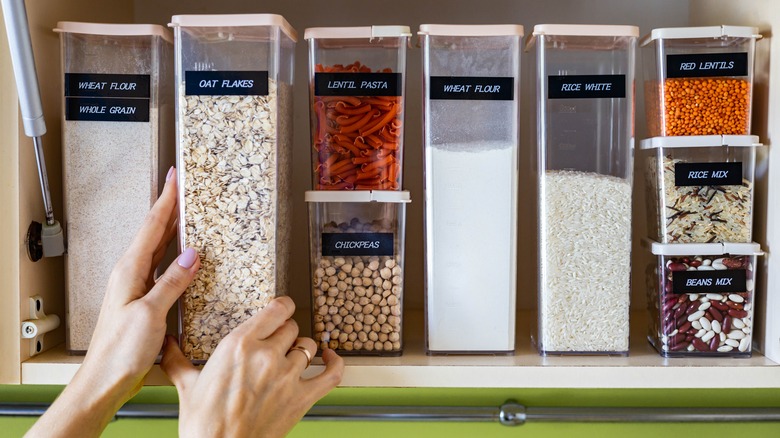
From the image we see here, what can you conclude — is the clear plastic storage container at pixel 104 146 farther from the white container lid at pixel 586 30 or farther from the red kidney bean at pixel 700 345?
the red kidney bean at pixel 700 345

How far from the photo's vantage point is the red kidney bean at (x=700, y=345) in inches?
34.4

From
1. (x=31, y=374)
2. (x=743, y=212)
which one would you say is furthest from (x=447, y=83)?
A: (x=31, y=374)

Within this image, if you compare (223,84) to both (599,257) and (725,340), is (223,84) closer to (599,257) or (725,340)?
(599,257)

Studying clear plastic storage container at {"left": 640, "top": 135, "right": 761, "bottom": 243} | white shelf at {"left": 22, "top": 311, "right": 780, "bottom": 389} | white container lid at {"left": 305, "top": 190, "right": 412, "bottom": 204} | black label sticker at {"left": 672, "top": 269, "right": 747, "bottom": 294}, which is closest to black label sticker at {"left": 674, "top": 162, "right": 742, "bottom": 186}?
clear plastic storage container at {"left": 640, "top": 135, "right": 761, "bottom": 243}

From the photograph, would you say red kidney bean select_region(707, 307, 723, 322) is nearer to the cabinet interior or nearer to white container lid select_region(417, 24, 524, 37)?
the cabinet interior

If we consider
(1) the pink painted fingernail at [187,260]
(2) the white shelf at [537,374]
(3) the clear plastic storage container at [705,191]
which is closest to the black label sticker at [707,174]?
(3) the clear plastic storage container at [705,191]

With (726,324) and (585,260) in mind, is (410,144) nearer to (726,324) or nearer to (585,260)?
(585,260)

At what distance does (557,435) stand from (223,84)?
2.83 ft

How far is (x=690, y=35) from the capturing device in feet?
2.81

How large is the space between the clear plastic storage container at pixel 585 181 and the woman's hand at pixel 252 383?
308 millimetres

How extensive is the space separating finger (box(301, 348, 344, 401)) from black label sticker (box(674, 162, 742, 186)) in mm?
473

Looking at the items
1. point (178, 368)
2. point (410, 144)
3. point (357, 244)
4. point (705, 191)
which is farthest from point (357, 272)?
point (705, 191)

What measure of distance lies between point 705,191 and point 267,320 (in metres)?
0.56

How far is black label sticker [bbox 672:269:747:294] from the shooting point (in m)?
0.85
